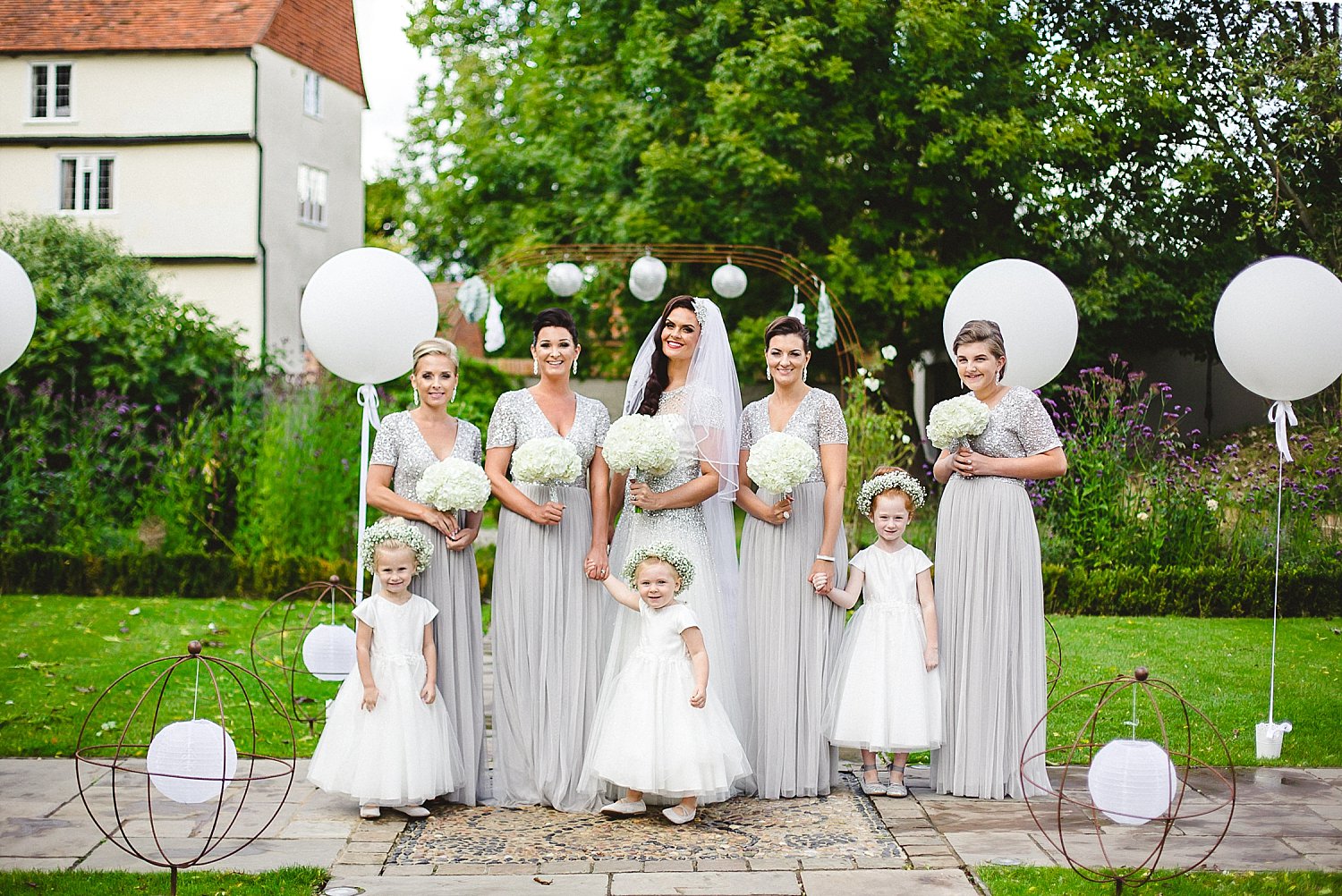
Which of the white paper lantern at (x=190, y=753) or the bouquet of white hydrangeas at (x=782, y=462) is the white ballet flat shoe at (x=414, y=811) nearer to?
the white paper lantern at (x=190, y=753)

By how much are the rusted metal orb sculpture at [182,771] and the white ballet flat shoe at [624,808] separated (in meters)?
1.29

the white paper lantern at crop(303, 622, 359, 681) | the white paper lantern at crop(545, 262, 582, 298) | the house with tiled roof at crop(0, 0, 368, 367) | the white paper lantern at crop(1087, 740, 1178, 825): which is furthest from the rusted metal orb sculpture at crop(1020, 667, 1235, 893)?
the house with tiled roof at crop(0, 0, 368, 367)

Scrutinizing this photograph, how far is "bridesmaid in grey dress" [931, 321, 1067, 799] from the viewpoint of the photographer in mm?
5621

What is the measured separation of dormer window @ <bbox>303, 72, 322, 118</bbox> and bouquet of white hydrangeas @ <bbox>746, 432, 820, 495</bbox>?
76.6ft

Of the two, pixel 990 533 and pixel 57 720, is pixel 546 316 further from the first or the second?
pixel 57 720

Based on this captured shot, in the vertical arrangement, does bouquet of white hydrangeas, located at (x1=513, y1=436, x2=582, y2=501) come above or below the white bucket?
above

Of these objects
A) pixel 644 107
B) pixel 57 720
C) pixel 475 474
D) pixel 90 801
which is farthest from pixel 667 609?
pixel 644 107

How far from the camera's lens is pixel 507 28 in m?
23.7

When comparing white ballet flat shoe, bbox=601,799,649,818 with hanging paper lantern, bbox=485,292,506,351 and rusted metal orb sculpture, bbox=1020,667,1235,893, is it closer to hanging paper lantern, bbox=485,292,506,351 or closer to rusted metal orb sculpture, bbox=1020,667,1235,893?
rusted metal orb sculpture, bbox=1020,667,1235,893

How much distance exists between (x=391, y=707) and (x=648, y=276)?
951 centimetres

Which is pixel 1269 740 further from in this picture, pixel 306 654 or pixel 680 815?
pixel 306 654

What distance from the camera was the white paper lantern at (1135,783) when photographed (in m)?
3.96

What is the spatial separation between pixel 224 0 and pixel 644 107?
12321 millimetres

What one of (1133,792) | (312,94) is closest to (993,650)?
(1133,792)
